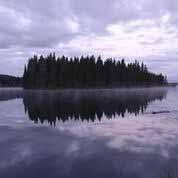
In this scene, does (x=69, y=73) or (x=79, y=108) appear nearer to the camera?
(x=79, y=108)

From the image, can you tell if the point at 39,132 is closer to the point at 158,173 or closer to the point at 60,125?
the point at 60,125

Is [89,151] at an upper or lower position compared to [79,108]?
lower

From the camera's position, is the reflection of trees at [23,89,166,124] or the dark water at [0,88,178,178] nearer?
the dark water at [0,88,178,178]

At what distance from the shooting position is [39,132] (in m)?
16.6

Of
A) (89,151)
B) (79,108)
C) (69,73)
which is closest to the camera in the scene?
(89,151)

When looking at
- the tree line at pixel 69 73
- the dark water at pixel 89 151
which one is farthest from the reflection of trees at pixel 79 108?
the tree line at pixel 69 73

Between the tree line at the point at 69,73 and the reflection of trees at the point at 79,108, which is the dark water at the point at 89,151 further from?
the tree line at the point at 69,73

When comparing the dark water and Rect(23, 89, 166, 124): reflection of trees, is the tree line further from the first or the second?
the dark water

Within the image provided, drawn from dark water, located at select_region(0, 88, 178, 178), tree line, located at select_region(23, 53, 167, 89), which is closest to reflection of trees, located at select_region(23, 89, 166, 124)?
dark water, located at select_region(0, 88, 178, 178)

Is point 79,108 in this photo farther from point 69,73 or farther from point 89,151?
point 69,73

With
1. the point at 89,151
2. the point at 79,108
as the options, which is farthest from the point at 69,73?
the point at 89,151

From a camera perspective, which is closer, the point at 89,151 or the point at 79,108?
the point at 89,151

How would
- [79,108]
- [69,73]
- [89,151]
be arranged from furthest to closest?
1. [69,73]
2. [79,108]
3. [89,151]

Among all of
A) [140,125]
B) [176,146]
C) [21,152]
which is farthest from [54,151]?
[140,125]
